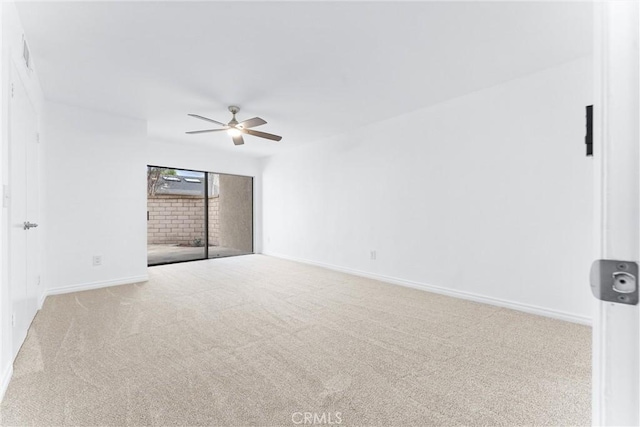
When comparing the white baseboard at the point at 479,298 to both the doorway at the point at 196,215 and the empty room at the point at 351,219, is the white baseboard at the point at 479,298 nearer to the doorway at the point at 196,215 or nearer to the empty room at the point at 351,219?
the empty room at the point at 351,219

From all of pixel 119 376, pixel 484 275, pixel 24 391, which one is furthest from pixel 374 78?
pixel 24 391

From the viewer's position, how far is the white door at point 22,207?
2070mm

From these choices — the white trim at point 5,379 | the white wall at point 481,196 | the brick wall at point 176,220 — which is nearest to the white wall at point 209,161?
the brick wall at point 176,220

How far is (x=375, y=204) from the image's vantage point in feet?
14.6

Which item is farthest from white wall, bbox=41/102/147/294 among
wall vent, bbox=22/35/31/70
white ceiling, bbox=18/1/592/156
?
wall vent, bbox=22/35/31/70

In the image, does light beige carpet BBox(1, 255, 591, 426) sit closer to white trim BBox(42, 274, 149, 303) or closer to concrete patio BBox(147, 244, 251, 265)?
white trim BBox(42, 274, 149, 303)

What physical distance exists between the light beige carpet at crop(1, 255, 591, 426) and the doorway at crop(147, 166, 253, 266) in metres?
3.83

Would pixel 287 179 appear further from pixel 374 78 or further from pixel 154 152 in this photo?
pixel 374 78

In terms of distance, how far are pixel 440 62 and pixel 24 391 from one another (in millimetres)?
3683
